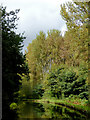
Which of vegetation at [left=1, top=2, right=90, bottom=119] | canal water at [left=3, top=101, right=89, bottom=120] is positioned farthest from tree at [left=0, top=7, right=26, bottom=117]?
canal water at [left=3, top=101, right=89, bottom=120]

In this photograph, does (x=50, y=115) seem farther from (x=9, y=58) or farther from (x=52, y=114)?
(x=9, y=58)

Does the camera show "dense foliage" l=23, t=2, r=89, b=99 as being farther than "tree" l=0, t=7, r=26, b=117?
Yes

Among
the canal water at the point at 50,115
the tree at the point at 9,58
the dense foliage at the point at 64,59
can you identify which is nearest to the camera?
the tree at the point at 9,58

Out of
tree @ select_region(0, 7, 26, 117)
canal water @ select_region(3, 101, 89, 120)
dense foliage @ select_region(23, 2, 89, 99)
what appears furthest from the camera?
dense foliage @ select_region(23, 2, 89, 99)

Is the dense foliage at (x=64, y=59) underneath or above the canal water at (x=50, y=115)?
above

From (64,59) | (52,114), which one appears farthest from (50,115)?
(64,59)

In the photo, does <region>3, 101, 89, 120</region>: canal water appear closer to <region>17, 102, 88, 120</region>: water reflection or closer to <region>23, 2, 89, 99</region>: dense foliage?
<region>17, 102, 88, 120</region>: water reflection

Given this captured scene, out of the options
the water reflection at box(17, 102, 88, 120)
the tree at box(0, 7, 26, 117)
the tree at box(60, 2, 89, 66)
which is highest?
the tree at box(60, 2, 89, 66)

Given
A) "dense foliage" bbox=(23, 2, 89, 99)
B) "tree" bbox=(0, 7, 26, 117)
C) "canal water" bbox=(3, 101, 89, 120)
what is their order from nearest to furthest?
"tree" bbox=(0, 7, 26, 117), "canal water" bbox=(3, 101, 89, 120), "dense foliage" bbox=(23, 2, 89, 99)

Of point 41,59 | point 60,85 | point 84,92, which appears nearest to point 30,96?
point 41,59

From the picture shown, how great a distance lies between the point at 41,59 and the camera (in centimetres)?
4066

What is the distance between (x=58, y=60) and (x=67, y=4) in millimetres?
23734

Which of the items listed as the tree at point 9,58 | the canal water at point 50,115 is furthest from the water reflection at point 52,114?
the tree at point 9,58

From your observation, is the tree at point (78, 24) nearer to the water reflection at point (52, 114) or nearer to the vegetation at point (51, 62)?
the vegetation at point (51, 62)
